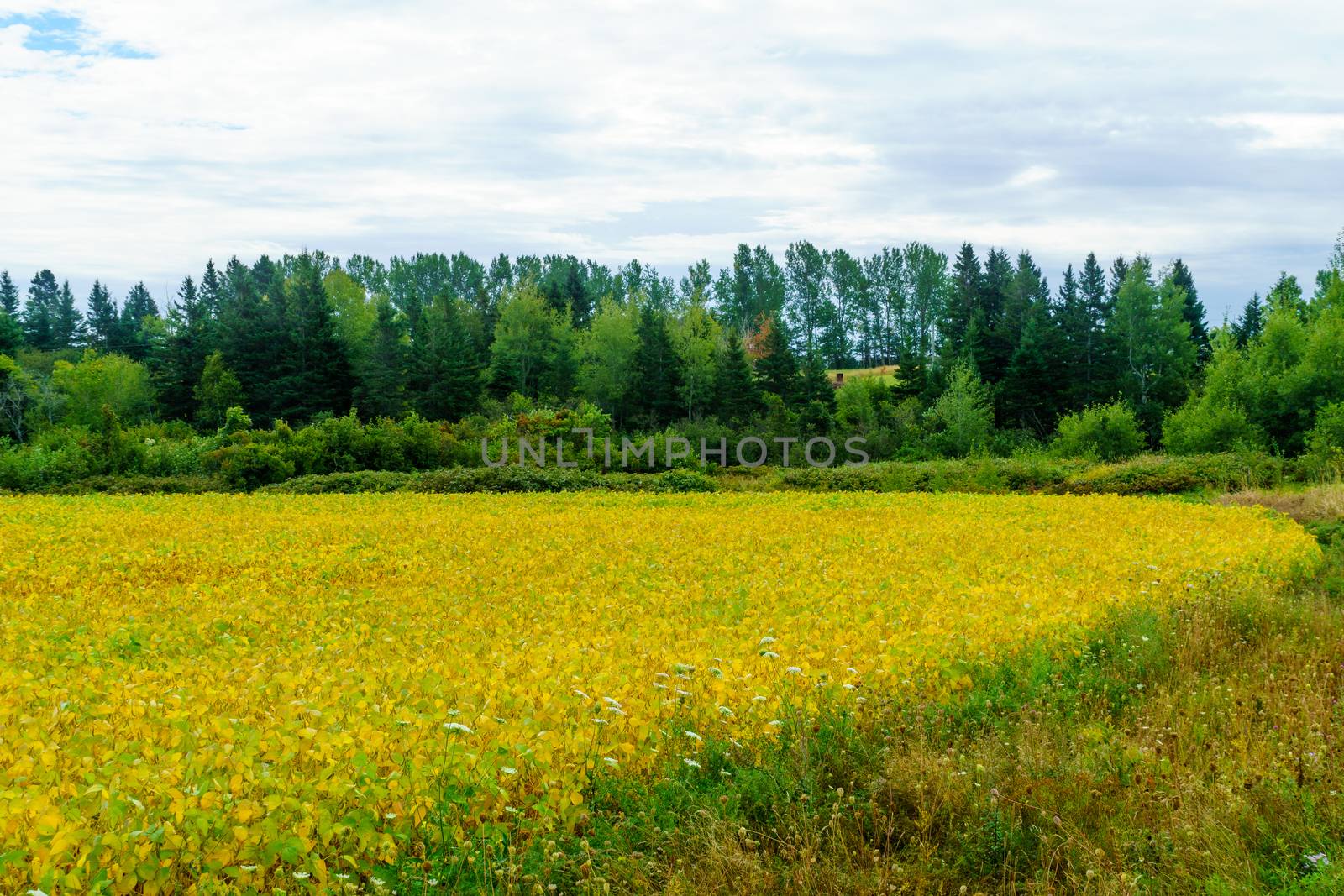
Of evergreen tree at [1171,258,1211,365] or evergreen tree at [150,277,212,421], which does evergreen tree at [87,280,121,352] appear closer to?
evergreen tree at [150,277,212,421]

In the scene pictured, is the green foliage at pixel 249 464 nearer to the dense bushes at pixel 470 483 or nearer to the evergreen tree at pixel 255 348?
the dense bushes at pixel 470 483

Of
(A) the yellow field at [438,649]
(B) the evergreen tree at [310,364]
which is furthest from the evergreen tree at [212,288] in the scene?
(A) the yellow field at [438,649]

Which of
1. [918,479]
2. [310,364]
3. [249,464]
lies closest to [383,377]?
[310,364]

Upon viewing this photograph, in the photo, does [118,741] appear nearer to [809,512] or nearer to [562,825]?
[562,825]

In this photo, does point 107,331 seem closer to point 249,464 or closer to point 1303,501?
point 249,464

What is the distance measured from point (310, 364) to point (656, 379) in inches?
761

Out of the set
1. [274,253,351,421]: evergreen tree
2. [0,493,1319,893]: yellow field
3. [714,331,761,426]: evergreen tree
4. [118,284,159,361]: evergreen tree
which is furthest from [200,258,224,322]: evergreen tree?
[0,493,1319,893]: yellow field

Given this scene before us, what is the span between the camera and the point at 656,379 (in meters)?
54.2

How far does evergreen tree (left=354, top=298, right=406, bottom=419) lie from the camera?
51.0 m

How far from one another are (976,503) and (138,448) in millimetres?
22593

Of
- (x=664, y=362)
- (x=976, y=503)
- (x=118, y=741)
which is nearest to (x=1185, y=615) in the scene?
(x=118, y=741)

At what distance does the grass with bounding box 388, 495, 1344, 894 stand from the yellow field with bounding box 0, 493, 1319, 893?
0.24 meters

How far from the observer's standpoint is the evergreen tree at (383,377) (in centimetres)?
5100

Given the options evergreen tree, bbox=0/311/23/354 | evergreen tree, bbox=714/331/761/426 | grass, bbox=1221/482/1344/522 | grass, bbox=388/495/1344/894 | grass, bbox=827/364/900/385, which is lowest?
grass, bbox=388/495/1344/894
